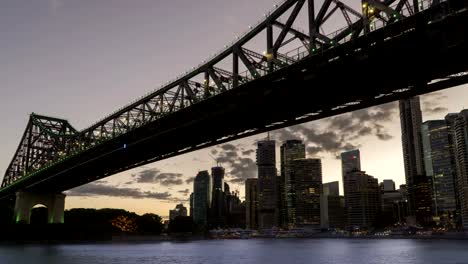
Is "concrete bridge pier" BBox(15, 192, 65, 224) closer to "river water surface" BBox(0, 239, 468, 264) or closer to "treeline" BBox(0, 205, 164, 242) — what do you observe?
"treeline" BBox(0, 205, 164, 242)

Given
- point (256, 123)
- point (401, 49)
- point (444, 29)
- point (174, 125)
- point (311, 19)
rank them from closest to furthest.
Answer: point (444, 29) → point (401, 49) → point (311, 19) → point (256, 123) → point (174, 125)

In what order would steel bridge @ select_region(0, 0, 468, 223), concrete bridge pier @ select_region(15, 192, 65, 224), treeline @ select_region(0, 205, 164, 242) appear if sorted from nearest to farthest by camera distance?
steel bridge @ select_region(0, 0, 468, 223) → treeline @ select_region(0, 205, 164, 242) → concrete bridge pier @ select_region(15, 192, 65, 224)

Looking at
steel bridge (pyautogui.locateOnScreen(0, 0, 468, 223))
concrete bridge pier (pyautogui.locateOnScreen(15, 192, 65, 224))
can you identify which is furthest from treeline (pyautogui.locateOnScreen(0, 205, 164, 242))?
steel bridge (pyautogui.locateOnScreen(0, 0, 468, 223))

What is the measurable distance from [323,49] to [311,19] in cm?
266

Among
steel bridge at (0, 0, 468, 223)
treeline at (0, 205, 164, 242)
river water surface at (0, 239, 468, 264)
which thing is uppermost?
steel bridge at (0, 0, 468, 223)

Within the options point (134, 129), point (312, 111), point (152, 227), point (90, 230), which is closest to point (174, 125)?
point (134, 129)

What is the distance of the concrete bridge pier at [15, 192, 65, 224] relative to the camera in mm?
89688

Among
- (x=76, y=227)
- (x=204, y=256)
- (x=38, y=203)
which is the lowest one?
(x=204, y=256)

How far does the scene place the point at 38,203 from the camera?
307ft

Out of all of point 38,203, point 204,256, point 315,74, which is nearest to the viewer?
point 315,74

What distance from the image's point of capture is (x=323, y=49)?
31328 mm

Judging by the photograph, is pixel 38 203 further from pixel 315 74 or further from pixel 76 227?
pixel 315 74

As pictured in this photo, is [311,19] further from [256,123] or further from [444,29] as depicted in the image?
[256,123]

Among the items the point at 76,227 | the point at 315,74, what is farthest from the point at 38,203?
the point at 315,74
